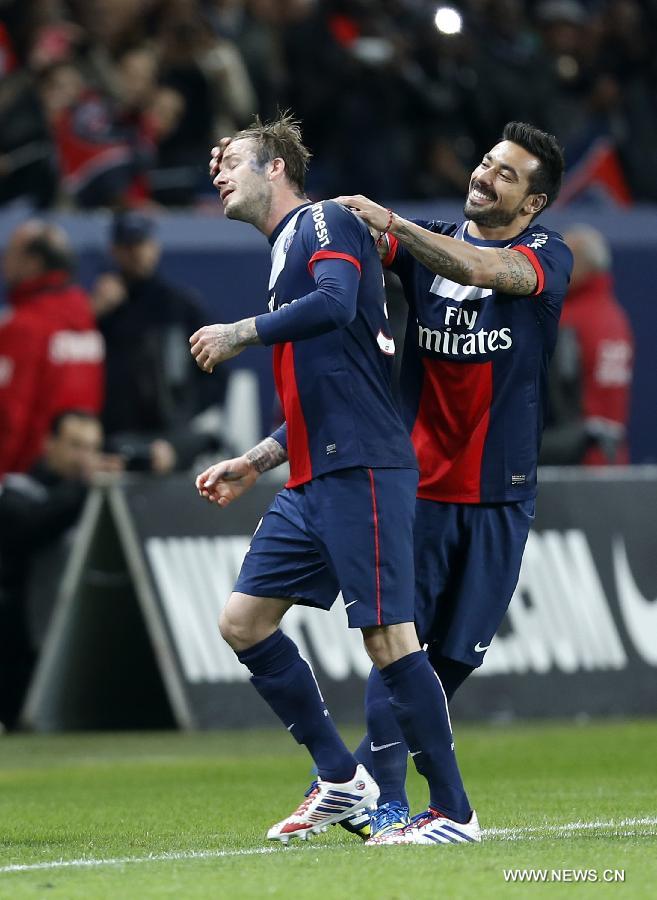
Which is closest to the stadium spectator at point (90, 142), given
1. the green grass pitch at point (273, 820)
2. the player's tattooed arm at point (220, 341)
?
the green grass pitch at point (273, 820)

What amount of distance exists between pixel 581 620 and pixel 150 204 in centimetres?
491

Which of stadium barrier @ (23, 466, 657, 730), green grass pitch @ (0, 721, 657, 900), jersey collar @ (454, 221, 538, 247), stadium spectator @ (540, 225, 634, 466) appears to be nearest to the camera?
green grass pitch @ (0, 721, 657, 900)

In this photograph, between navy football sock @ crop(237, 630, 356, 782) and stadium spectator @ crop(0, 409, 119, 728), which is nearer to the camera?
navy football sock @ crop(237, 630, 356, 782)

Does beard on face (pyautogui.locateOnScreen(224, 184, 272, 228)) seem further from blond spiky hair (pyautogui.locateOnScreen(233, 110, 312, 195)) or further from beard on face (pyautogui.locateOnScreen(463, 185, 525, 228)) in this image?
beard on face (pyautogui.locateOnScreen(463, 185, 525, 228))

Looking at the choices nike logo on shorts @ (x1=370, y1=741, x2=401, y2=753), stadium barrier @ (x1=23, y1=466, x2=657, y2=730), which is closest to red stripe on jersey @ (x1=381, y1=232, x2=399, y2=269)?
nike logo on shorts @ (x1=370, y1=741, x2=401, y2=753)

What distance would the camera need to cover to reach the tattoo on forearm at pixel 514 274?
19.5 feet

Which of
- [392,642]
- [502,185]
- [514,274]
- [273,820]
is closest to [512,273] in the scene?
[514,274]

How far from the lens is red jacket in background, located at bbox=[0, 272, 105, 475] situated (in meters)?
11.4

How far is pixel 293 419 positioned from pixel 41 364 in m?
5.77

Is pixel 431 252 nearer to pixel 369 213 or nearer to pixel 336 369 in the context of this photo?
pixel 369 213

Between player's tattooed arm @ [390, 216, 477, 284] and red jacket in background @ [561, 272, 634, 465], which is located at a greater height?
player's tattooed arm @ [390, 216, 477, 284]

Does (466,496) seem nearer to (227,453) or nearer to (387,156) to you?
(227,453)

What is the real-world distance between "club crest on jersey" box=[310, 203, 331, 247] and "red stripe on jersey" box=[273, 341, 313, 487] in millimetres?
371

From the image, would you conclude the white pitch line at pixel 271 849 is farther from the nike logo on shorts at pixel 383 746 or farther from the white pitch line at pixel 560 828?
the nike logo on shorts at pixel 383 746
